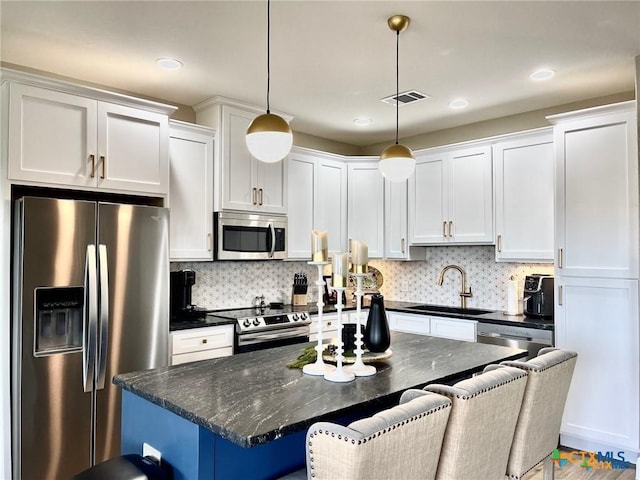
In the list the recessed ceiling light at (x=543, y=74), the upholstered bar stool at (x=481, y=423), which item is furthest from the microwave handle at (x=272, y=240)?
the upholstered bar stool at (x=481, y=423)

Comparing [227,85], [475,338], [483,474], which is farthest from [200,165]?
[483,474]

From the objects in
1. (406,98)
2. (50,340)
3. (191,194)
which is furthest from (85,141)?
(406,98)

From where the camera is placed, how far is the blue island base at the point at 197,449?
1.61 metres

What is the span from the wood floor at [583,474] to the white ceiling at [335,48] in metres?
2.69

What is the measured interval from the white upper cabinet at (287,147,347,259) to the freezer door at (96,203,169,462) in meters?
1.57

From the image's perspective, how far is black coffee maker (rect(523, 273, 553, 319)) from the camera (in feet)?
12.6

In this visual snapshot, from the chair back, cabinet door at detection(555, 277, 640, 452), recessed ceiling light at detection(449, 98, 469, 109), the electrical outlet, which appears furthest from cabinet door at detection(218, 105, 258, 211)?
the chair back

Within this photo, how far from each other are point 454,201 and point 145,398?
3.37 metres

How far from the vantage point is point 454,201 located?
4.42 meters

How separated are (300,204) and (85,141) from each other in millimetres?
2060

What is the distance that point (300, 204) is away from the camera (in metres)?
4.55

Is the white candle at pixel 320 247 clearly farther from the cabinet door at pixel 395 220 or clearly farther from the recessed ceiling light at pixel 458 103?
the cabinet door at pixel 395 220

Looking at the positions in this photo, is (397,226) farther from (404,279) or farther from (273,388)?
(273,388)

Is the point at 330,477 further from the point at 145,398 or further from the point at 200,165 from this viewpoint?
the point at 200,165
